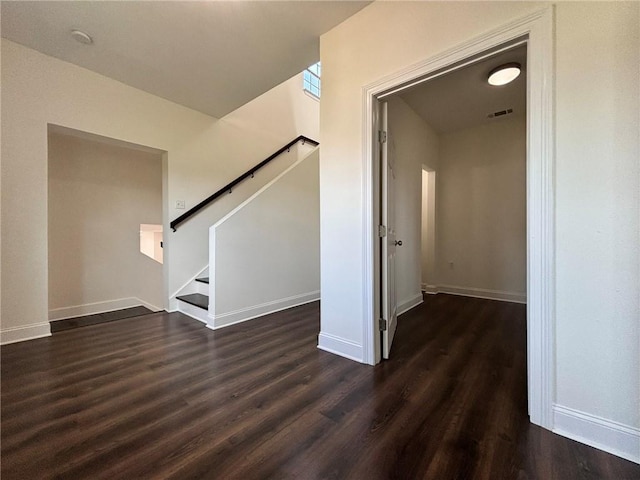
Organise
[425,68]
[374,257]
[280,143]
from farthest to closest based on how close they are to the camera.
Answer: [280,143] < [374,257] < [425,68]

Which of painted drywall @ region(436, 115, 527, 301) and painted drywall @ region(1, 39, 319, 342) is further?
painted drywall @ region(436, 115, 527, 301)

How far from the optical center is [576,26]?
125 centimetres

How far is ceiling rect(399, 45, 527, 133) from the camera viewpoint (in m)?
2.74

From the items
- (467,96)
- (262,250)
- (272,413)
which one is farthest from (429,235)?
(272,413)

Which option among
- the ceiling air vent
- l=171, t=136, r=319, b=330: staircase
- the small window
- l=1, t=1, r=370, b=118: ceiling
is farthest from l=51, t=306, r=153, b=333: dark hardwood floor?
the ceiling air vent

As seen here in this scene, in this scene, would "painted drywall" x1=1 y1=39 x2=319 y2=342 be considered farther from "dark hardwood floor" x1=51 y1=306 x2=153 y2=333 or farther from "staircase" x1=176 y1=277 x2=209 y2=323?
"dark hardwood floor" x1=51 y1=306 x2=153 y2=333

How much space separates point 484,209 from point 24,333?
574 centimetres

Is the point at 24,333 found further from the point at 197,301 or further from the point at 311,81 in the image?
the point at 311,81

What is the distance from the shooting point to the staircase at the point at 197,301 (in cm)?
305

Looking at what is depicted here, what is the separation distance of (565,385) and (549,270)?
0.56m

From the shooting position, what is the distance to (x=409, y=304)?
356cm

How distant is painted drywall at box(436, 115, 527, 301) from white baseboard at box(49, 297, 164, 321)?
4.88 metres

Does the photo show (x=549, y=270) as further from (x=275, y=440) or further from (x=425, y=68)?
(x=275, y=440)

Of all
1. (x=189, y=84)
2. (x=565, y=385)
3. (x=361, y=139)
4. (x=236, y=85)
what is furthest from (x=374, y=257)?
(x=189, y=84)
